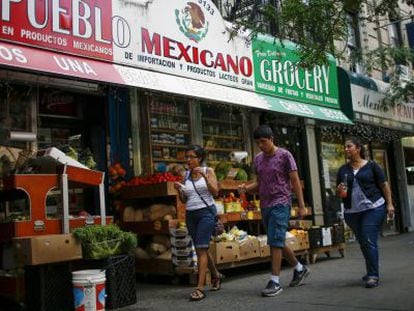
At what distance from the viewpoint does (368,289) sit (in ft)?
21.1

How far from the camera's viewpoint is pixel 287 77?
35.5ft

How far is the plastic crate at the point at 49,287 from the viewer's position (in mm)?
5707

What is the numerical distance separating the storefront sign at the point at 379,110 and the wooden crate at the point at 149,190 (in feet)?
21.0

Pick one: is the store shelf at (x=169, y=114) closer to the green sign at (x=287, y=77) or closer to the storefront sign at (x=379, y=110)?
the green sign at (x=287, y=77)

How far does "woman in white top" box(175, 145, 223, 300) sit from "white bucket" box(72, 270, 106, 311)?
1.22 meters

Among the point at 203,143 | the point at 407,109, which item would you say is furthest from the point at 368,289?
the point at 407,109

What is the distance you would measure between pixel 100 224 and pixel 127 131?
10.8ft

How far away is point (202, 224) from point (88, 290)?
1555 millimetres

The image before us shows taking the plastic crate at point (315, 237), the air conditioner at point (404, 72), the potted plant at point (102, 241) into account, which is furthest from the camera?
the air conditioner at point (404, 72)

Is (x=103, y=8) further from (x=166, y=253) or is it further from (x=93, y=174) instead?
(x=166, y=253)

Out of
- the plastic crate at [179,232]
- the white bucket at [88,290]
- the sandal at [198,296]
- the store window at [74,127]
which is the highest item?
the store window at [74,127]

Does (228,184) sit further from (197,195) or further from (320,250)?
(197,195)

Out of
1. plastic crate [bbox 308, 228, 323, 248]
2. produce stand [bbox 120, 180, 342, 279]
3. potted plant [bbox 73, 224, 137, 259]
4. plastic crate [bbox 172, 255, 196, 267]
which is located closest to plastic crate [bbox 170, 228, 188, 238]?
produce stand [bbox 120, 180, 342, 279]

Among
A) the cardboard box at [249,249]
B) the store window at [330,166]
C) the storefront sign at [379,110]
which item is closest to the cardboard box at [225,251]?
the cardboard box at [249,249]
